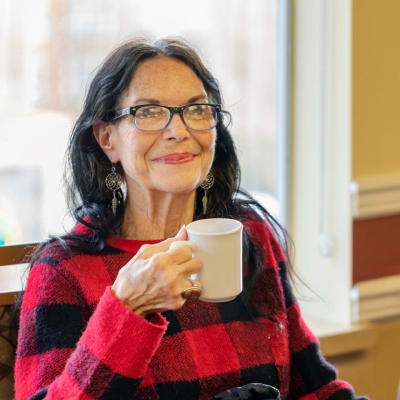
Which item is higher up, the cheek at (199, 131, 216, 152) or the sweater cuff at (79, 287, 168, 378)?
the cheek at (199, 131, 216, 152)

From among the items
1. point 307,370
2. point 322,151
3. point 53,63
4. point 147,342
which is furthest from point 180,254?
point 322,151

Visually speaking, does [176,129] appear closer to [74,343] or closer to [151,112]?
[151,112]

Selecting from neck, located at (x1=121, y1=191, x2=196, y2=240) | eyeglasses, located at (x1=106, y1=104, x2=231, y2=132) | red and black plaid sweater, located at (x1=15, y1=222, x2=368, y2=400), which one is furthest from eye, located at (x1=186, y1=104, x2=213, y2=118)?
red and black plaid sweater, located at (x1=15, y1=222, x2=368, y2=400)

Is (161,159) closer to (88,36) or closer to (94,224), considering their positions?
(94,224)

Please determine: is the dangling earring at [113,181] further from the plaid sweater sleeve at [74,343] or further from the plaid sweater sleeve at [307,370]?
the plaid sweater sleeve at [307,370]

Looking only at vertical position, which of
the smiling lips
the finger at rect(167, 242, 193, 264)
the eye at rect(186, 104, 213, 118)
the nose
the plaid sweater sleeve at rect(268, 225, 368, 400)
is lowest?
the plaid sweater sleeve at rect(268, 225, 368, 400)

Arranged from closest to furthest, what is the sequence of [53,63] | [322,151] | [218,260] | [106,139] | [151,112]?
[218,260], [151,112], [106,139], [53,63], [322,151]

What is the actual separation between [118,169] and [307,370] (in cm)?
61

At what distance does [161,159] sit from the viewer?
1490 millimetres

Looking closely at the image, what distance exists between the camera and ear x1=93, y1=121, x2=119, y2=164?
1568 mm

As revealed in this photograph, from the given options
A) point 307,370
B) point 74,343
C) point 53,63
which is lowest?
point 307,370

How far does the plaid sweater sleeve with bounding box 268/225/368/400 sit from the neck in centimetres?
30

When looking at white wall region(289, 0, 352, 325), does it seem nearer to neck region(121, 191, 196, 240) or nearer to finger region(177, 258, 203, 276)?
neck region(121, 191, 196, 240)

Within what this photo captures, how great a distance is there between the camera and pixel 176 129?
1475 mm
